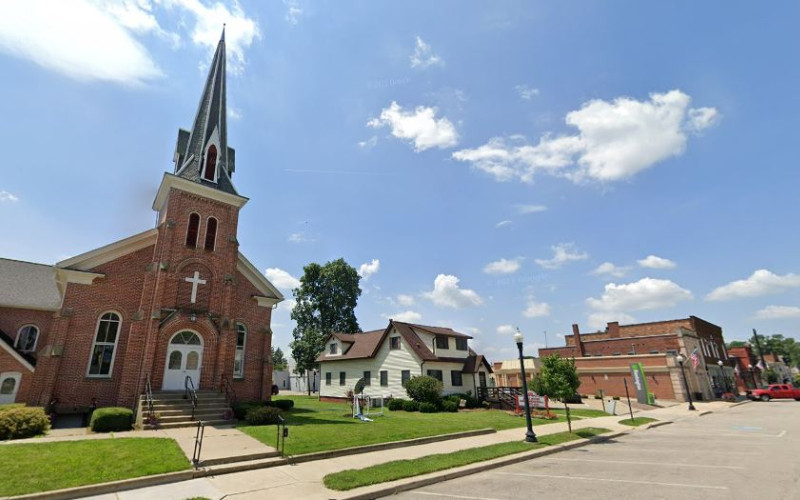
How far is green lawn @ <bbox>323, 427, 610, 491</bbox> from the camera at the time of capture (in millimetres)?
8555

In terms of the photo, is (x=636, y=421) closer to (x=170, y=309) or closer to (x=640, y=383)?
(x=640, y=383)

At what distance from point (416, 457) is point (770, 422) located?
2365 centimetres

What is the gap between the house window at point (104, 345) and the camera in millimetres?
16609

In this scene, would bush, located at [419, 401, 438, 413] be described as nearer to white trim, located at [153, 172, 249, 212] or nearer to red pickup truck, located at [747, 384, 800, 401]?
white trim, located at [153, 172, 249, 212]

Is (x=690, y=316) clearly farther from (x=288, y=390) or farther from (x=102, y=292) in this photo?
(x=102, y=292)

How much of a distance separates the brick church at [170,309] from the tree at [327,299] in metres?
26.7

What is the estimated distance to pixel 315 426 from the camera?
50.2ft

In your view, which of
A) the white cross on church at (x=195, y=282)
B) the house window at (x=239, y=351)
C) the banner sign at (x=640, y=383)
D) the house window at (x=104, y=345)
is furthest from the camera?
the banner sign at (x=640, y=383)

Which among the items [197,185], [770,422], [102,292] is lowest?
[770,422]

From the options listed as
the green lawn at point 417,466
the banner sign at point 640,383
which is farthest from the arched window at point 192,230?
the banner sign at point 640,383

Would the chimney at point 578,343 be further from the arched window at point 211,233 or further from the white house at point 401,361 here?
the arched window at point 211,233

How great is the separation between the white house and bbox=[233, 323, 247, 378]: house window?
13.7 meters

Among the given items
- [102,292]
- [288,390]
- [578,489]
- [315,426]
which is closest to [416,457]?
[578,489]

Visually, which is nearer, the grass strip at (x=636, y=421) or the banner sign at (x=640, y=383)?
the grass strip at (x=636, y=421)
